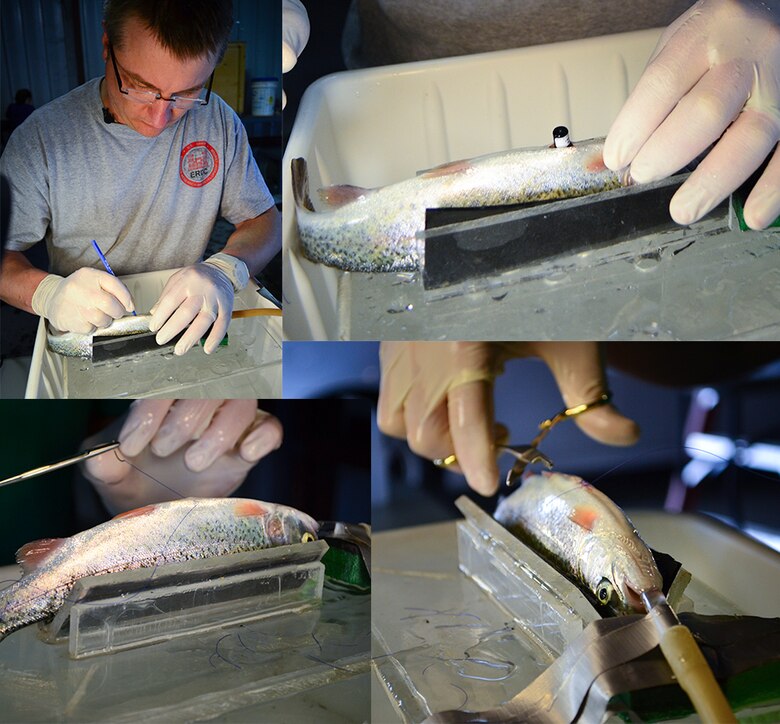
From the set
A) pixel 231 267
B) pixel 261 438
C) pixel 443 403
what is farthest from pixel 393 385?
pixel 231 267

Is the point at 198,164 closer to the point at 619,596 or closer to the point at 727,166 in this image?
the point at 727,166

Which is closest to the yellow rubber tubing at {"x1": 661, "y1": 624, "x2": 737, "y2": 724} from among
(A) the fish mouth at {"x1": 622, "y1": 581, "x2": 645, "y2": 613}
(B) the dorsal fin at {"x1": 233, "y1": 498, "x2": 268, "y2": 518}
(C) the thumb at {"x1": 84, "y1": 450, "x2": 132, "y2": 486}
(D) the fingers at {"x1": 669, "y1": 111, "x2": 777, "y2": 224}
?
(A) the fish mouth at {"x1": 622, "y1": 581, "x2": 645, "y2": 613}

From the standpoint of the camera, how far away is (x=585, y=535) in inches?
51.8

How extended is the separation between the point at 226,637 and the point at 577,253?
82 centimetres

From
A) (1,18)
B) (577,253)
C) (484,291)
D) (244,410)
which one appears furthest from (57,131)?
(577,253)

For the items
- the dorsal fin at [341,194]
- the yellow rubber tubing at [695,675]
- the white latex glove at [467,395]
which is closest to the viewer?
the yellow rubber tubing at [695,675]

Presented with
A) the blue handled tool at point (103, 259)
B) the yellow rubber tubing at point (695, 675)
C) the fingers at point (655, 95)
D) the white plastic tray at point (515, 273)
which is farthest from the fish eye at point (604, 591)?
the blue handled tool at point (103, 259)

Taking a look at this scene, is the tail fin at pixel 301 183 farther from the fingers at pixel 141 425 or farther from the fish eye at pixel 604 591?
the fish eye at pixel 604 591

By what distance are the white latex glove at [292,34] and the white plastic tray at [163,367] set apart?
345 millimetres

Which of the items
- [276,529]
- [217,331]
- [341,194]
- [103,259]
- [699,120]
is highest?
[699,120]

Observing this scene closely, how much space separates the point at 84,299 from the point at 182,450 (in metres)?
0.33

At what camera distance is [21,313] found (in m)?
1.32

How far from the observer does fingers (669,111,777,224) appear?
3.84ft

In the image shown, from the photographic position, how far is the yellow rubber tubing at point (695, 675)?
104cm
